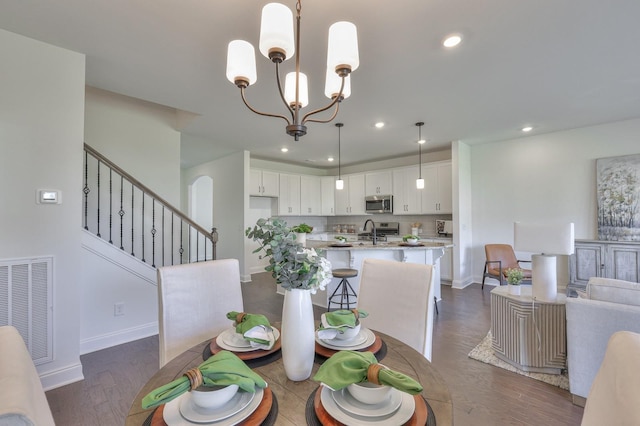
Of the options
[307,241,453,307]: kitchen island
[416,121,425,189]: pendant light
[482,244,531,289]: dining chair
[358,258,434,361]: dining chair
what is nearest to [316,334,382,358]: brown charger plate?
[358,258,434,361]: dining chair

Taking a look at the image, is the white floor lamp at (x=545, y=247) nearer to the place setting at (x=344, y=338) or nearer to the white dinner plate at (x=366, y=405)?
the place setting at (x=344, y=338)

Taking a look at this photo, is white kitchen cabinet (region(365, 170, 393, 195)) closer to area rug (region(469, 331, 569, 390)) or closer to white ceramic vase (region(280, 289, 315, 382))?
area rug (region(469, 331, 569, 390))

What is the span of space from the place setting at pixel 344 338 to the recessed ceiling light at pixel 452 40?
7.13 ft

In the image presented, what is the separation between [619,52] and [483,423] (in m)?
3.11

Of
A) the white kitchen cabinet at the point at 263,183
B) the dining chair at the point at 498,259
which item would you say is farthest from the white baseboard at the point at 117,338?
the dining chair at the point at 498,259

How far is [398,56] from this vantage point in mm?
2436

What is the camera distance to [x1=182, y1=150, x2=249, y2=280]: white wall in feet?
18.6

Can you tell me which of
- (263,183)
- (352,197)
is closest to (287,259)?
(263,183)

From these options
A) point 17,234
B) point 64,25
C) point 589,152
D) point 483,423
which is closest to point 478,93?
point 589,152

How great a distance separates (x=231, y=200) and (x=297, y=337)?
5.33 m

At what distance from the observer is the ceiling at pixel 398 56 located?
189 centimetres

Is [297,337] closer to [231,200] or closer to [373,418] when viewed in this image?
[373,418]

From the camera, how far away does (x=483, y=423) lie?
5.94 ft

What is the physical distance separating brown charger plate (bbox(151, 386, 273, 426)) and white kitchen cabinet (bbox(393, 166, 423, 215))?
5653 mm
